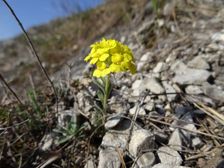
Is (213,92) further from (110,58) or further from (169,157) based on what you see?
(110,58)

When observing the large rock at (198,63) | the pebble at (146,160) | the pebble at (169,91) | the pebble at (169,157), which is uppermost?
the large rock at (198,63)

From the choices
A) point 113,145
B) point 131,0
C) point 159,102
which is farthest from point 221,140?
point 131,0

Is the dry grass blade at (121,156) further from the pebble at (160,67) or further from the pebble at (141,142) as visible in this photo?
the pebble at (160,67)

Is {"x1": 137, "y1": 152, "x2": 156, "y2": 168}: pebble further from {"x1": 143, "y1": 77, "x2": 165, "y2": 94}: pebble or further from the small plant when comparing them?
{"x1": 143, "y1": 77, "x2": 165, "y2": 94}: pebble

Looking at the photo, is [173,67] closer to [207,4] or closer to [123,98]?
[123,98]

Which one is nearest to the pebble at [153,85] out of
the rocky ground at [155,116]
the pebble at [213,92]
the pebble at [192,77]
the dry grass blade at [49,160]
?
the rocky ground at [155,116]

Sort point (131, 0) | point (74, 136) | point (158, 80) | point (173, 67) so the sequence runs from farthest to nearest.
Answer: point (131, 0) → point (173, 67) → point (158, 80) → point (74, 136)
